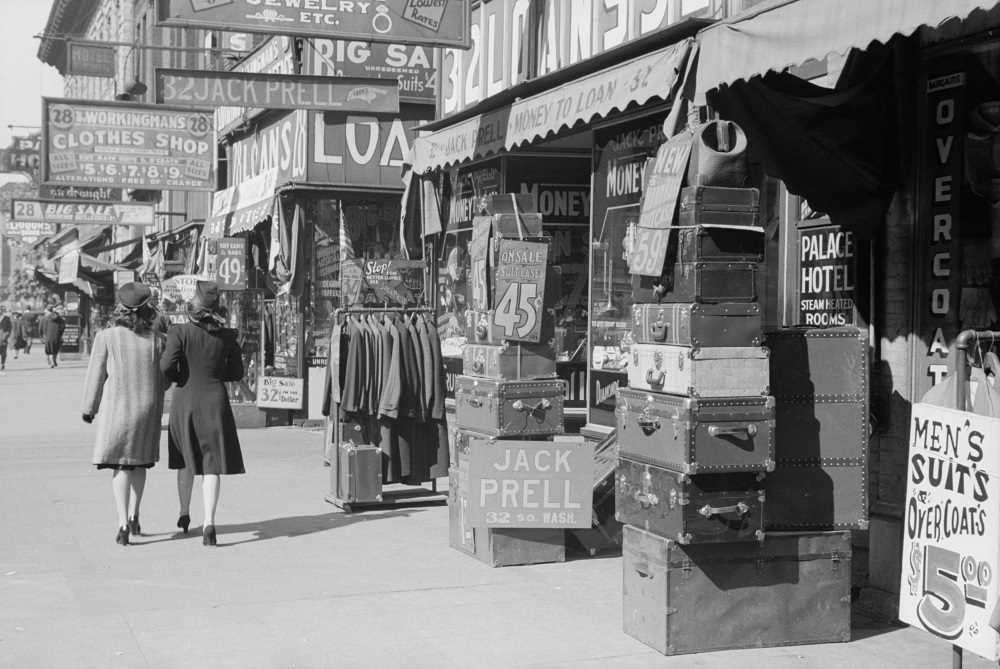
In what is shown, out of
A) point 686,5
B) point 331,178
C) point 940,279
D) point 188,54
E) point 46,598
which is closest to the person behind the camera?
point 940,279

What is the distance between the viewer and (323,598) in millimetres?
7434

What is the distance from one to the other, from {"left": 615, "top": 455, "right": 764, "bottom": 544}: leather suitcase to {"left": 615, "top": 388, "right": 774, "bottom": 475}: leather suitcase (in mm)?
86

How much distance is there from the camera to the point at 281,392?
57.2 ft

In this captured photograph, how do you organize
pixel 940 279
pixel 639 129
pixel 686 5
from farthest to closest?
pixel 639 129
pixel 686 5
pixel 940 279

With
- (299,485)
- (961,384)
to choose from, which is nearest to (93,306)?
(299,485)

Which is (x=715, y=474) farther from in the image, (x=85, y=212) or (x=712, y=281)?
(x=85, y=212)

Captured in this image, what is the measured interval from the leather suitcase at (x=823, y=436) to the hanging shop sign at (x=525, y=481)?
1.83 meters

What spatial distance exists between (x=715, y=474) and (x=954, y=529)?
50.6 inches

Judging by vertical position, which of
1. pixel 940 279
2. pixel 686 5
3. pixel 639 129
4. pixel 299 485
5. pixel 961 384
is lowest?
pixel 299 485

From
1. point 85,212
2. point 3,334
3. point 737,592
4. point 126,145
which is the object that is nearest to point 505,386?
point 737,592

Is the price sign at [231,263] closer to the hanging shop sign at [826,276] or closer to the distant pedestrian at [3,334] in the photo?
the hanging shop sign at [826,276]

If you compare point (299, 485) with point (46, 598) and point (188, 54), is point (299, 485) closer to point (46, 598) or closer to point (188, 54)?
point (46, 598)

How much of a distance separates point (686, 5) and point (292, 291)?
10101 mm

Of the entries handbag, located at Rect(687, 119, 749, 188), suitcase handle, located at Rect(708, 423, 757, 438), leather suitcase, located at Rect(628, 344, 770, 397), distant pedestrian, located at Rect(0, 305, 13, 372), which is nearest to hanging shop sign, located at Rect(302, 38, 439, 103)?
handbag, located at Rect(687, 119, 749, 188)
